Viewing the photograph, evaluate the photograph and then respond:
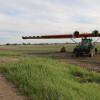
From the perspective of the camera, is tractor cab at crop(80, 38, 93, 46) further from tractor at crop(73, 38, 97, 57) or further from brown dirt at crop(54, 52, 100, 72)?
brown dirt at crop(54, 52, 100, 72)

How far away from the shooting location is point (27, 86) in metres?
13.4

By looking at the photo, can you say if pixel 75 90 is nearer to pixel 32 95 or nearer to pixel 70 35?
pixel 32 95

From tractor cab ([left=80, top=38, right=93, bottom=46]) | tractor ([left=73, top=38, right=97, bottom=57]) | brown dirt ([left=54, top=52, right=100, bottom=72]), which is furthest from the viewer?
tractor cab ([left=80, top=38, right=93, bottom=46])

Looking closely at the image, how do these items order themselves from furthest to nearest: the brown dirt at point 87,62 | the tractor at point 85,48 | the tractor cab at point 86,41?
the tractor cab at point 86,41
the tractor at point 85,48
the brown dirt at point 87,62

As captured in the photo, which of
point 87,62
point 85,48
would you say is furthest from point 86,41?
point 87,62

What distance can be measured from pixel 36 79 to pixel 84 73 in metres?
6.03

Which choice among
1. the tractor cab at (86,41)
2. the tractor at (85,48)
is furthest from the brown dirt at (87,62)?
the tractor cab at (86,41)

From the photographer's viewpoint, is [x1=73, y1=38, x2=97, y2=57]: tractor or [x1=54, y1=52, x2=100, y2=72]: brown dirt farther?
[x1=73, y1=38, x2=97, y2=57]: tractor

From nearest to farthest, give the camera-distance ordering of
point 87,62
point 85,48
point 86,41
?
1. point 87,62
2. point 85,48
3. point 86,41

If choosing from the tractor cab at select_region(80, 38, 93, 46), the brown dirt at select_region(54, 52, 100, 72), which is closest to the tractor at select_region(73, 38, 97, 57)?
the tractor cab at select_region(80, 38, 93, 46)

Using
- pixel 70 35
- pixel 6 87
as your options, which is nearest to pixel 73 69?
pixel 6 87

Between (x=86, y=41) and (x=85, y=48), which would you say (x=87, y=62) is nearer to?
(x=85, y=48)

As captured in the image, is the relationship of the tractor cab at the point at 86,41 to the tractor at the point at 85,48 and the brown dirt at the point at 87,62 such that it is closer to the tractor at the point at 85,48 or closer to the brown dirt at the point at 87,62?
the tractor at the point at 85,48

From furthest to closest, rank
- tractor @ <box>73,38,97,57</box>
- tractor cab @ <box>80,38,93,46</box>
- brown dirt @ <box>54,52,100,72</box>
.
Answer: tractor cab @ <box>80,38,93,46</box> < tractor @ <box>73,38,97,57</box> < brown dirt @ <box>54,52,100,72</box>
